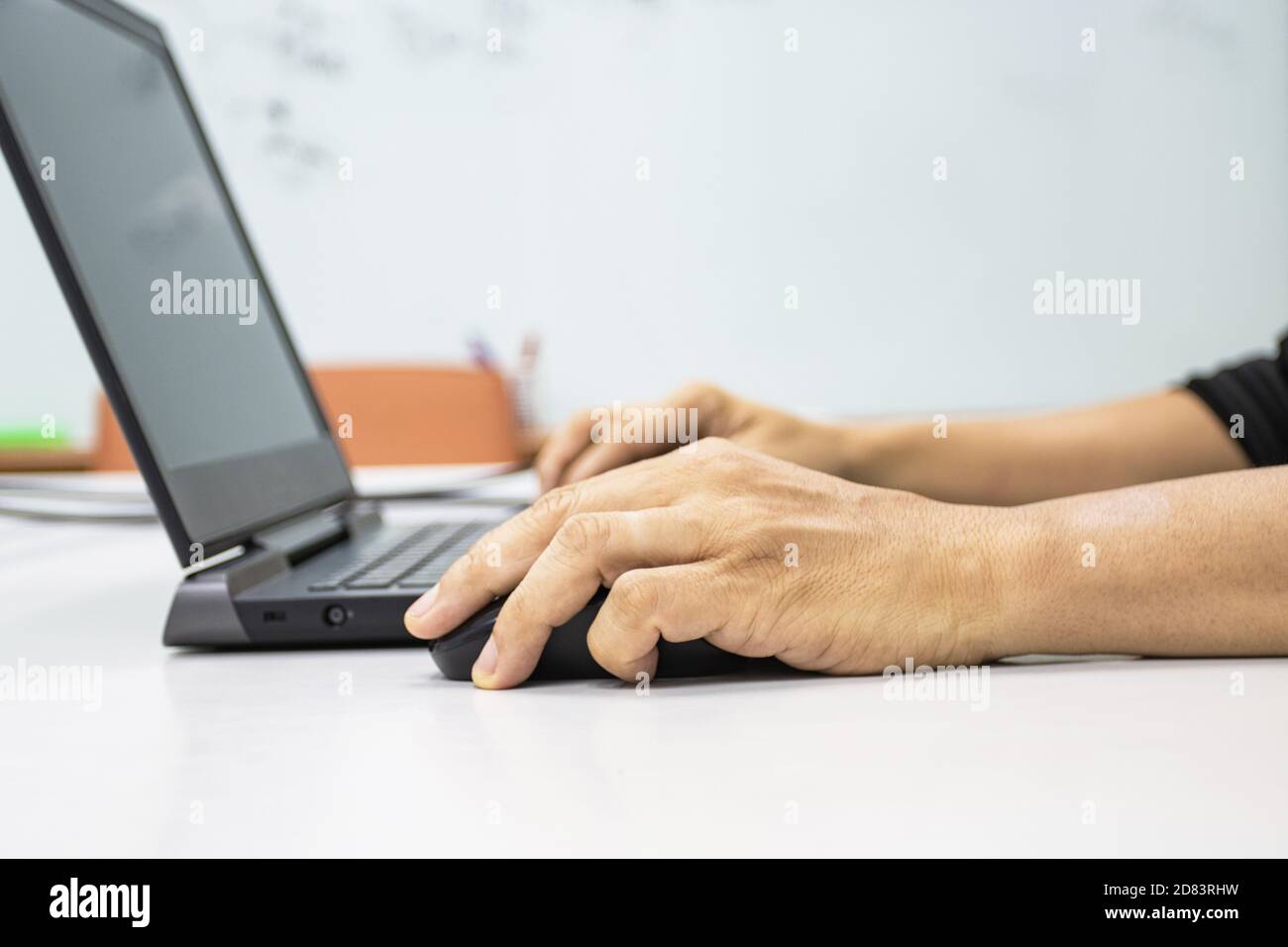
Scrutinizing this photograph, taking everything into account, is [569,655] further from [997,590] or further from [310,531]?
[310,531]

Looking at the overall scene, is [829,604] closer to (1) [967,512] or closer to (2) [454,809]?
(1) [967,512]

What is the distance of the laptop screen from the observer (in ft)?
1.95

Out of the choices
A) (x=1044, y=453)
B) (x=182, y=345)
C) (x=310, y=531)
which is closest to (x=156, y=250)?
(x=182, y=345)

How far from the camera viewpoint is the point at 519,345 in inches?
126

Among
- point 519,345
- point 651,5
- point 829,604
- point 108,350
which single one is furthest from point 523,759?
point 651,5

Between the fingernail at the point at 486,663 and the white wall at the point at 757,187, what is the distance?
2.67m

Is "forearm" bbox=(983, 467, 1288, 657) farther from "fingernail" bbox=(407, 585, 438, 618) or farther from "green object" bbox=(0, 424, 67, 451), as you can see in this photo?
"green object" bbox=(0, 424, 67, 451)

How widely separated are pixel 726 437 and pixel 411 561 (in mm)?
340

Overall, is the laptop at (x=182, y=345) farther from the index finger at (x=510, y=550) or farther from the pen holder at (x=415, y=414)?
the pen holder at (x=415, y=414)

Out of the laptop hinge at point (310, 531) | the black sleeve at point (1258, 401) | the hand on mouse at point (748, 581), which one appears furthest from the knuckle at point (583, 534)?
the black sleeve at point (1258, 401)

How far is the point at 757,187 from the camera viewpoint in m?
3.22

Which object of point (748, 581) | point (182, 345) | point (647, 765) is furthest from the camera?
point (182, 345)

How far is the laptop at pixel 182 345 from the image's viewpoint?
0.59m
